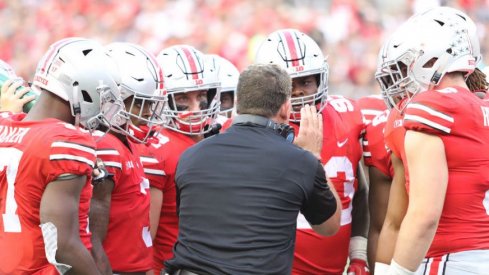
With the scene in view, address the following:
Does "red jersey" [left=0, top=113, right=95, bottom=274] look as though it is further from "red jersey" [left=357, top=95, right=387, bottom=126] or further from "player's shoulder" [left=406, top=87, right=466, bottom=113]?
"red jersey" [left=357, top=95, right=387, bottom=126]

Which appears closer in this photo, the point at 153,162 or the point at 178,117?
the point at 153,162

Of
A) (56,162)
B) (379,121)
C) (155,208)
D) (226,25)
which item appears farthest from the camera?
(226,25)

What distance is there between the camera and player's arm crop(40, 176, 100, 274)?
330cm

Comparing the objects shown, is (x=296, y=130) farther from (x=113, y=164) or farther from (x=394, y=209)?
(x=113, y=164)

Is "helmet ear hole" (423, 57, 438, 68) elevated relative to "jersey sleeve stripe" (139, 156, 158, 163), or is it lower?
elevated

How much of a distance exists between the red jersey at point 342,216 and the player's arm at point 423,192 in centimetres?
101

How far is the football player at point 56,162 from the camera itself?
10.9 feet

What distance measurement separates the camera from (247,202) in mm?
3293

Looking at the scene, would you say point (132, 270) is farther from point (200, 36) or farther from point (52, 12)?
point (52, 12)

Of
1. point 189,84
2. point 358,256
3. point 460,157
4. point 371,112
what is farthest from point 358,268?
point 189,84

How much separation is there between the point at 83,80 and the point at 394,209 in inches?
57.4

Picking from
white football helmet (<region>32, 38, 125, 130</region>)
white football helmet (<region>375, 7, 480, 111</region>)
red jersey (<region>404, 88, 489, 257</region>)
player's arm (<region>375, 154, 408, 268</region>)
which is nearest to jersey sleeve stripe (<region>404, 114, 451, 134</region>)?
red jersey (<region>404, 88, 489, 257</region>)

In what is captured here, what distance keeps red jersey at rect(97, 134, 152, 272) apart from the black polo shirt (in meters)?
0.61

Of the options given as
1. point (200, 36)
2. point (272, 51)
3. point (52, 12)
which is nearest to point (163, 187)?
point (272, 51)
